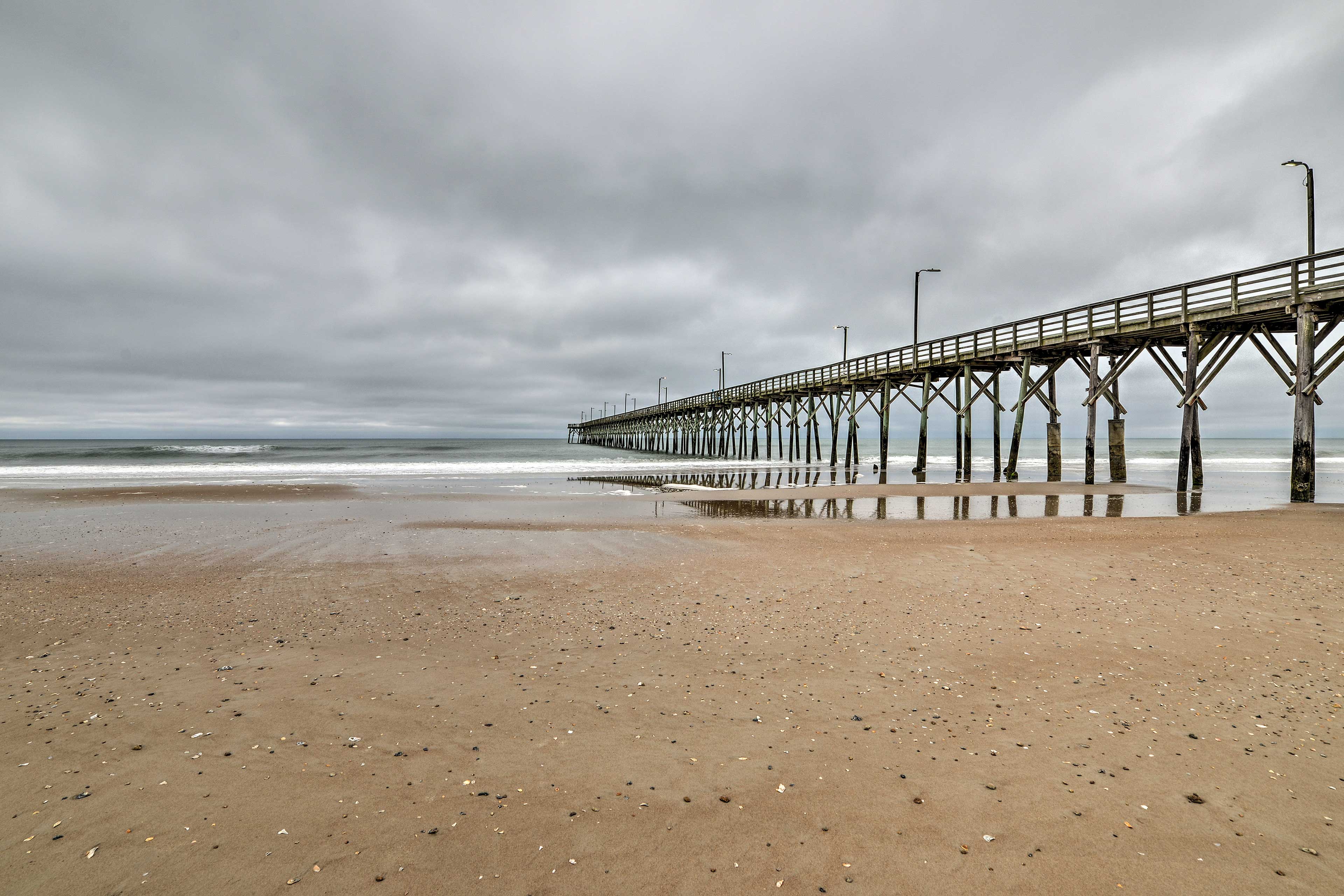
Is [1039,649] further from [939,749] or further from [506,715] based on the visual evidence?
[506,715]

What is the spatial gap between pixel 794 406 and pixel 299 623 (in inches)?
1479

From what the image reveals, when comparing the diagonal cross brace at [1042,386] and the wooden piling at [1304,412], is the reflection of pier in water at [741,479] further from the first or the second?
the wooden piling at [1304,412]

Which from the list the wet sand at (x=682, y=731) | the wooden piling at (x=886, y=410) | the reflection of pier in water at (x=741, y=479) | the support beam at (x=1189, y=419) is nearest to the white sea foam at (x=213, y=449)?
the reflection of pier in water at (x=741, y=479)

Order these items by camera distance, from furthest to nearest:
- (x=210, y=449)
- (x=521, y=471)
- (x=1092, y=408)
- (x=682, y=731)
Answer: (x=210, y=449) < (x=521, y=471) < (x=1092, y=408) < (x=682, y=731)

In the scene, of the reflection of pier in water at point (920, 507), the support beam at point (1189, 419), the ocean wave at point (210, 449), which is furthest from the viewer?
the ocean wave at point (210, 449)

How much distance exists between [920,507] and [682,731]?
12.4 metres

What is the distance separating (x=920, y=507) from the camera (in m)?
14.4

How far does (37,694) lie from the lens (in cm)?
395

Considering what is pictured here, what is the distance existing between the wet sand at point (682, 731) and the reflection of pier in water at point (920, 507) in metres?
5.62

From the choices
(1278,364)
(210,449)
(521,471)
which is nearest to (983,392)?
(1278,364)

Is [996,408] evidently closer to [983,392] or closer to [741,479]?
[983,392]

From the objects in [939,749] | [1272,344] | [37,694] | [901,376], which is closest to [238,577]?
[37,694]

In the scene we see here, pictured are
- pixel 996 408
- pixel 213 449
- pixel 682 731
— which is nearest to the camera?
pixel 682 731

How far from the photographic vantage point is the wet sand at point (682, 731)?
2.40 m
